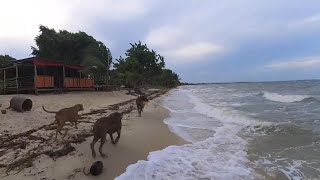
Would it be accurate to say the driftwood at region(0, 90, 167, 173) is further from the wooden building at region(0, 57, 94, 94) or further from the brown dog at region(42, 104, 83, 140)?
the wooden building at region(0, 57, 94, 94)

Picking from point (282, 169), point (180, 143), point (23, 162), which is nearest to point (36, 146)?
point (23, 162)

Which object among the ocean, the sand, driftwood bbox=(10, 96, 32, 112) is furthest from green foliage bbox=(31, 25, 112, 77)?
the sand

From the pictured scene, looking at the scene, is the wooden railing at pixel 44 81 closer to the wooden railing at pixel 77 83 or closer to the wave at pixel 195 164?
the wooden railing at pixel 77 83

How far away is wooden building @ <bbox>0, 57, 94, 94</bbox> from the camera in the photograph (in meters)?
22.4

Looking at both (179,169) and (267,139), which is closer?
(179,169)

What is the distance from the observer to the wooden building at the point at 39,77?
22422mm

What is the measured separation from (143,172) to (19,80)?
19.3 meters

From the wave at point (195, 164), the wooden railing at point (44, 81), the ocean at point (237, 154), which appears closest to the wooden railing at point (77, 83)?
the wooden railing at point (44, 81)

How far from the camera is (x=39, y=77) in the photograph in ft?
74.1

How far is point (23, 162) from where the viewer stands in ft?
21.7

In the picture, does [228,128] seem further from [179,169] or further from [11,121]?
[11,121]

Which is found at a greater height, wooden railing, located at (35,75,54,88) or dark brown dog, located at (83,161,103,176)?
wooden railing, located at (35,75,54,88)

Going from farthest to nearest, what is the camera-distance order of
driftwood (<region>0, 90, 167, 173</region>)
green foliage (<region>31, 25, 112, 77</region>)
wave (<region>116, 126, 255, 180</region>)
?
green foliage (<region>31, 25, 112, 77</region>)
wave (<region>116, 126, 255, 180</region>)
driftwood (<region>0, 90, 167, 173</region>)

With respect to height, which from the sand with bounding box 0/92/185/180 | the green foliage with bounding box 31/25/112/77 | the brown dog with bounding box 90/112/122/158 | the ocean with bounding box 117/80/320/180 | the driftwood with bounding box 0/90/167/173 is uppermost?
the green foliage with bounding box 31/25/112/77
